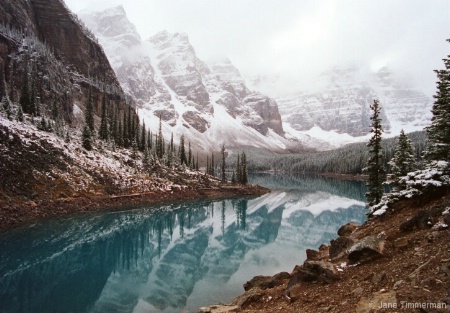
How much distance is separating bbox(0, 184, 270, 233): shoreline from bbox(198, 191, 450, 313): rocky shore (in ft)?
159

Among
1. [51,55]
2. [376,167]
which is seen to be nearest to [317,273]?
[376,167]

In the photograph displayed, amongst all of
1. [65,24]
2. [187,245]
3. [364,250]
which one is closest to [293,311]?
[364,250]

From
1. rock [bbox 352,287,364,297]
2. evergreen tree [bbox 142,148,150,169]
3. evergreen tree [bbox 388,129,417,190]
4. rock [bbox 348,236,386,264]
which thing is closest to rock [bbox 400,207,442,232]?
rock [bbox 348,236,386,264]

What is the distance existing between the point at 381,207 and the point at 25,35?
500 feet

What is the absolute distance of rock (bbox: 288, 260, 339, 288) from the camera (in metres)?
15.6

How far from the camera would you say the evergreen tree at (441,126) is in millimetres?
23188

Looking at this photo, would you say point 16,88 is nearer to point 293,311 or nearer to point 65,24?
point 65,24

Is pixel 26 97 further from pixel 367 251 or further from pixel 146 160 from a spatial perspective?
pixel 367 251

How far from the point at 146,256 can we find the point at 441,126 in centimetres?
3793

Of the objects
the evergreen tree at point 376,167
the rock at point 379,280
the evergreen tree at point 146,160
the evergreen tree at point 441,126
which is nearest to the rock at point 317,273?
the rock at point 379,280

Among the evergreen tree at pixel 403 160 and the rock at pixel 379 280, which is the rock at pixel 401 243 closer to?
the rock at pixel 379 280

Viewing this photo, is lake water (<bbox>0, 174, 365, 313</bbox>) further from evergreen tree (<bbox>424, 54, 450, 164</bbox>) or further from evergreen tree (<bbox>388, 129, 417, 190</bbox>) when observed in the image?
evergreen tree (<bbox>424, 54, 450, 164</bbox>)

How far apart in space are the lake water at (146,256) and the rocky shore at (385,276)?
12.1 metres

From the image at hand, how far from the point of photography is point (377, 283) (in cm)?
1295
